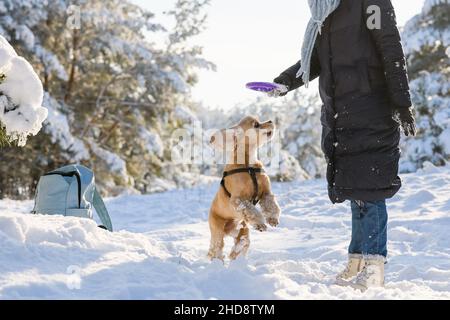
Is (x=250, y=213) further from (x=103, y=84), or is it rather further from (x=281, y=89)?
(x=103, y=84)

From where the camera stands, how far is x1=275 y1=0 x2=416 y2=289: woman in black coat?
333cm

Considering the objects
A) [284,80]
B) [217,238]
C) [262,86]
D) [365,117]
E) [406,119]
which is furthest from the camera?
[217,238]

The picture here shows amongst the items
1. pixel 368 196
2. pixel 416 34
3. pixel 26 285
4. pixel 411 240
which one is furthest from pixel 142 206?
pixel 416 34

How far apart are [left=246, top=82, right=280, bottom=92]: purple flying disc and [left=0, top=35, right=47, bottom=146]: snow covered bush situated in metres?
1.55

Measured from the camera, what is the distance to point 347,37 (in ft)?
11.5

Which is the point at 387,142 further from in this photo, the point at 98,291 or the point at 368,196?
the point at 98,291

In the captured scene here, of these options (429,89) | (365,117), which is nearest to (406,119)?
(365,117)

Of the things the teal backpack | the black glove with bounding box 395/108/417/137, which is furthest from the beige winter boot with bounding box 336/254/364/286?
the teal backpack

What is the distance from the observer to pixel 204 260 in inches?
160

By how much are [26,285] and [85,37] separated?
541 inches

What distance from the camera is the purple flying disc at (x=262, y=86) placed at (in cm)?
401

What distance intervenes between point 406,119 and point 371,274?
995 millimetres
